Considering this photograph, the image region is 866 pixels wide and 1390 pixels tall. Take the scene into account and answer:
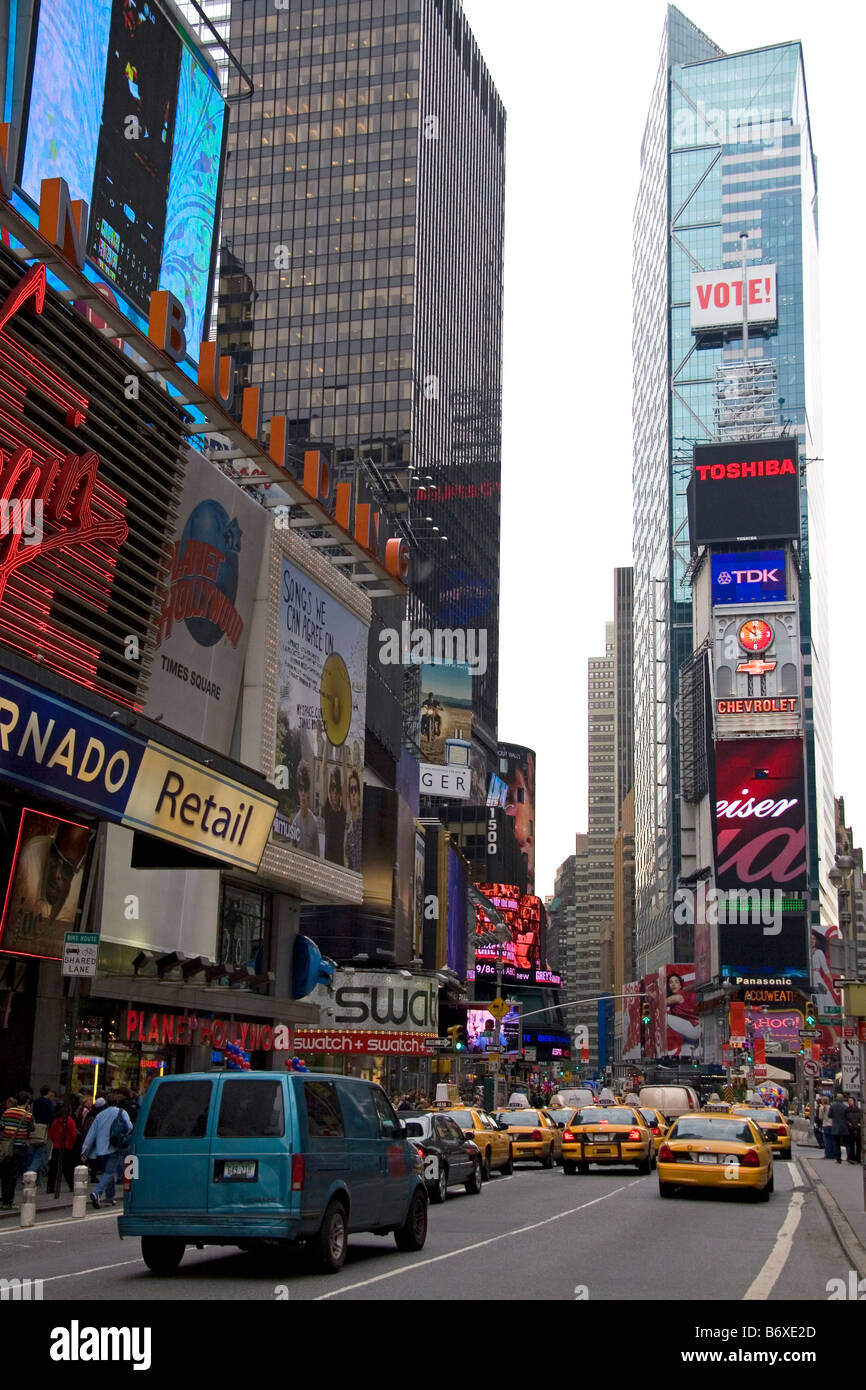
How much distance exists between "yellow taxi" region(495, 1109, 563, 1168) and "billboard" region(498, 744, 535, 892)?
136m

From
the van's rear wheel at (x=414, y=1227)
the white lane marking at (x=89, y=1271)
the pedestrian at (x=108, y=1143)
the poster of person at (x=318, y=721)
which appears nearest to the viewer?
the white lane marking at (x=89, y=1271)

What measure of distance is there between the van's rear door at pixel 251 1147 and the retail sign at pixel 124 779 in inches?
397

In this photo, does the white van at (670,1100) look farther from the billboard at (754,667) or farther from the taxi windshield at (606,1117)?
the billboard at (754,667)

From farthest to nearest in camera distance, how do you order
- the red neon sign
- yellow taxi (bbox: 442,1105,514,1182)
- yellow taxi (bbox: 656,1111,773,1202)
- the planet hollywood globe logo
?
the planet hollywood globe logo
yellow taxi (bbox: 442,1105,514,1182)
the red neon sign
yellow taxi (bbox: 656,1111,773,1202)

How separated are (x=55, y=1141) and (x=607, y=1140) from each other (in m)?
12.4

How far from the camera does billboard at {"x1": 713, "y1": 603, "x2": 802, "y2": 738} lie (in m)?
137

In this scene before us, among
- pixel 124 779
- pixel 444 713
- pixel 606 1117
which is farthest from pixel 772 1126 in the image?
pixel 444 713

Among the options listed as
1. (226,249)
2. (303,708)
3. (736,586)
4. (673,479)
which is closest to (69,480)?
(303,708)

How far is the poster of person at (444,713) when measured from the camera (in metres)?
120

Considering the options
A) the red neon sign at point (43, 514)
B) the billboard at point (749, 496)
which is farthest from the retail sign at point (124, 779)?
the billboard at point (749, 496)

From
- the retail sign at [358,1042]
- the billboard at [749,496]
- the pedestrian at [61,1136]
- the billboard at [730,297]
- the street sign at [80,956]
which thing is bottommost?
the pedestrian at [61,1136]

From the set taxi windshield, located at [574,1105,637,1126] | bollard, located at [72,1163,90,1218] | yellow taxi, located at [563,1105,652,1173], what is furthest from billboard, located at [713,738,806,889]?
bollard, located at [72,1163,90,1218]

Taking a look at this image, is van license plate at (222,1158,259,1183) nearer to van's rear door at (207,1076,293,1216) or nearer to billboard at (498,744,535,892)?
van's rear door at (207,1076,293,1216)
